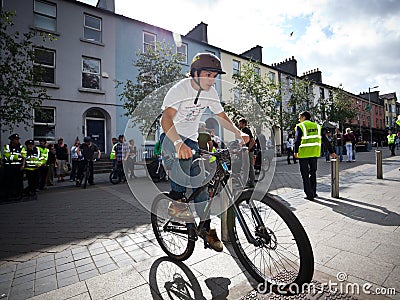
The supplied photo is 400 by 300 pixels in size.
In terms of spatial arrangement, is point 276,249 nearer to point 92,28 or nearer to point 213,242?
point 213,242

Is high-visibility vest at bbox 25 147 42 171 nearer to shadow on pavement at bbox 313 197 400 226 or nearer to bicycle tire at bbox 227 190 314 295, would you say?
bicycle tire at bbox 227 190 314 295

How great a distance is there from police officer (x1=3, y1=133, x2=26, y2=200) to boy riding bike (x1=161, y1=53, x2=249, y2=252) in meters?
6.28

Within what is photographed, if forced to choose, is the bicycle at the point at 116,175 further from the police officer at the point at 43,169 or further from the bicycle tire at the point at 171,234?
the bicycle tire at the point at 171,234

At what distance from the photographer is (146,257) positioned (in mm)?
2725

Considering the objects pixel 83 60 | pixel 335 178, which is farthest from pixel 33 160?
pixel 83 60

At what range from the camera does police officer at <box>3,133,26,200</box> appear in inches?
252

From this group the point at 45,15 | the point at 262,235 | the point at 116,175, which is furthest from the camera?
the point at 45,15

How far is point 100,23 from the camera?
15.6 metres

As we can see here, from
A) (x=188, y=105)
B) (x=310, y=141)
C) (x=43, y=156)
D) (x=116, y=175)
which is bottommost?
(x=116, y=175)

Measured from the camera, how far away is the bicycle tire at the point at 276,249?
1.70 meters

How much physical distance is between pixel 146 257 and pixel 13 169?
19.7 feet

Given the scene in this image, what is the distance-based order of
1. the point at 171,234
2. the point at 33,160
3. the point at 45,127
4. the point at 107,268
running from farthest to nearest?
the point at 45,127
the point at 33,160
the point at 171,234
the point at 107,268

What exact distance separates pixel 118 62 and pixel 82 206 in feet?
43.6

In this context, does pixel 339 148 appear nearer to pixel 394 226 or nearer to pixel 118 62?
pixel 394 226
